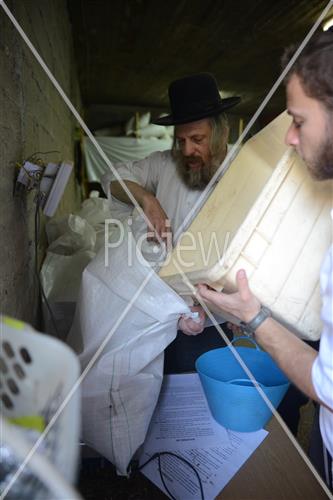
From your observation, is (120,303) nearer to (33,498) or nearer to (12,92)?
(12,92)

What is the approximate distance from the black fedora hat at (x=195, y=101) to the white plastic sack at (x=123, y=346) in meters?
0.57

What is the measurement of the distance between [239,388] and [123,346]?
29 cm

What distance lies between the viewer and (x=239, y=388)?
0.85 m

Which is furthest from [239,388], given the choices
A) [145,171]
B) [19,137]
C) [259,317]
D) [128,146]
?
[128,146]

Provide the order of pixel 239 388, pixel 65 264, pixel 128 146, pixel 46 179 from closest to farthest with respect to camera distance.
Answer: pixel 239 388, pixel 46 179, pixel 65 264, pixel 128 146

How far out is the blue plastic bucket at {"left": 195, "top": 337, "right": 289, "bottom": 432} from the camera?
0.87 metres

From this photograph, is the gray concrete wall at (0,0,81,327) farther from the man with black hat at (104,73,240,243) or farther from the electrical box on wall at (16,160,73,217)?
the man with black hat at (104,73,240,243)

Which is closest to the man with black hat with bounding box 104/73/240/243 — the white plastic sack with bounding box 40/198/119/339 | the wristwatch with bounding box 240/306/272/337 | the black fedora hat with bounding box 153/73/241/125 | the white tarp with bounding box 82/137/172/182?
the black fedora hat with bounding box 153/73/241/125

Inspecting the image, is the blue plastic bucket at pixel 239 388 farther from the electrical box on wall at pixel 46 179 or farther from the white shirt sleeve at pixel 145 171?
the white shirt sleeve at pixel 145 171

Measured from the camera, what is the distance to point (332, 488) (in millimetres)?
844

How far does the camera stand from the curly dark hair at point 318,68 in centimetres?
65

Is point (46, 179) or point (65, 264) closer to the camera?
point (46, 179)

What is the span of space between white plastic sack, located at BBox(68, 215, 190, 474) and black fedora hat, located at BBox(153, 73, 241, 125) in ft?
1.88

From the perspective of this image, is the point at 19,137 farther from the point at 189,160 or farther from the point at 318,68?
the point at 318,68
